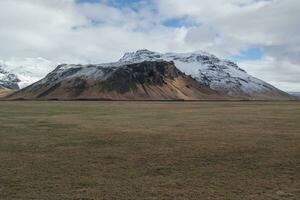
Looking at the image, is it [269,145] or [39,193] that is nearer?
[39,193]

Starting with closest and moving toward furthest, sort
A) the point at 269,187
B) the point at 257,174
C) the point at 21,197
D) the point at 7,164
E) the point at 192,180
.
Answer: the point at 21,197, the point at 269,187, the point at 192,180, the point at 257,174, the point at 7,164

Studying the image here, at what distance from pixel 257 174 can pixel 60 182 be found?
754cm

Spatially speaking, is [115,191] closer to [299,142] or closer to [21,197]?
[21,197]

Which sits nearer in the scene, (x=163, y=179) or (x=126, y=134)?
(x=163, y=179)

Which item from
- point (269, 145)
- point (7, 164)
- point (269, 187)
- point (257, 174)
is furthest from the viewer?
point (269, 145)

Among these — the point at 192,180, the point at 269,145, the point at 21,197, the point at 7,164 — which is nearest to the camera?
the point at 21,197

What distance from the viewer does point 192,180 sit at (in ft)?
52.1

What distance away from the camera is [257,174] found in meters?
17.0

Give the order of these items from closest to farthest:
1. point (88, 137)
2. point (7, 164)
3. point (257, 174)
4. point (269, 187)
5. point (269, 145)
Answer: point (269, 187) → point (257, 174) → point (7, 164) → point (269, 145) → point (88, 137)

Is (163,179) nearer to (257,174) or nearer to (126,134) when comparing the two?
(257,174)

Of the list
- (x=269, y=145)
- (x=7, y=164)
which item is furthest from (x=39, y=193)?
(x=269, y=145)

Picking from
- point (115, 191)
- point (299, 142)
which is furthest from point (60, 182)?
point (299, 142)

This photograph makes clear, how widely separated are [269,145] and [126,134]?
36.9 feet

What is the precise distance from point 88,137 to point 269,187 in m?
18.1
